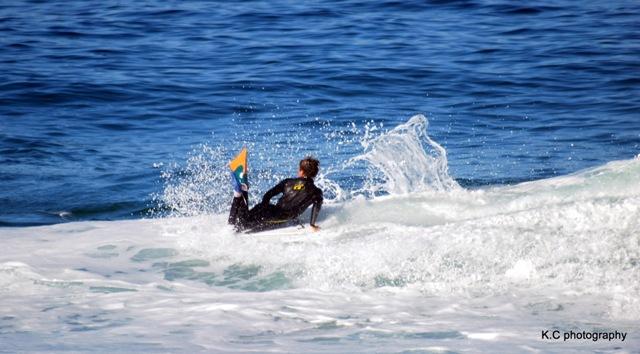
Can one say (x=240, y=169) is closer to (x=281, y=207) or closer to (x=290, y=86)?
(x=281, y=207)

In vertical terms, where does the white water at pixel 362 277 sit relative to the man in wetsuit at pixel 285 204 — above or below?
below

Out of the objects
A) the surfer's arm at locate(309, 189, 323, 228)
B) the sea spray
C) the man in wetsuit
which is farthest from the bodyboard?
the sea spray

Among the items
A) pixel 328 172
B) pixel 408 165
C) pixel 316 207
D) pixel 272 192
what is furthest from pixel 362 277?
pixel 328 172

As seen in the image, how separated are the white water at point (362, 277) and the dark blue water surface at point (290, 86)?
246cm

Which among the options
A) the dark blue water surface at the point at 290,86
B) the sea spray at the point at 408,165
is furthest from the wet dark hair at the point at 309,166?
the dark blue water surface at the point at 290,86

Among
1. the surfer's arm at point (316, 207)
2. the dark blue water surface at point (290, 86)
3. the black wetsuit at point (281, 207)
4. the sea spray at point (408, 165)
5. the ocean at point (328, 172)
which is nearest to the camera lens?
the ocean at point (328, 172)

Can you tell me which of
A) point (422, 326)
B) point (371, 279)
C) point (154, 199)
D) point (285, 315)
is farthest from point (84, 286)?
point (154, 199)

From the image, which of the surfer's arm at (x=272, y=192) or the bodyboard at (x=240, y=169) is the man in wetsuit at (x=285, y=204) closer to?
the surfer's arm at (x=272, y=192)

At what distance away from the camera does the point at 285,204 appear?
1209 centimetres

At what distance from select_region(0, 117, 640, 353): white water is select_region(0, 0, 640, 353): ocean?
1.4 inches

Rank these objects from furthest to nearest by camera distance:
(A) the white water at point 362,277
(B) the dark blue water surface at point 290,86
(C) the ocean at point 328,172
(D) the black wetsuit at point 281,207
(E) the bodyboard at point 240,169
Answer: (B) the dark blue water surface at point 290,86 → (E) the bodyboard at point 240,169 → (D) the black wetsuit at point 281,207 → (C) the ocean at point 328,172 → (A) the white water at point 362,277

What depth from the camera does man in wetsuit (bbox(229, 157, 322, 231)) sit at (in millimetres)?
11945

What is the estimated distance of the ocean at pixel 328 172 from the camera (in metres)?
9.31

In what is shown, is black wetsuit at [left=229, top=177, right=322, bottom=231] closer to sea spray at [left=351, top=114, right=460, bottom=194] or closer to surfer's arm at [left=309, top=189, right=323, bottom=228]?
surfer's arm at [left=309, top=189, right=323, bottom=228]
